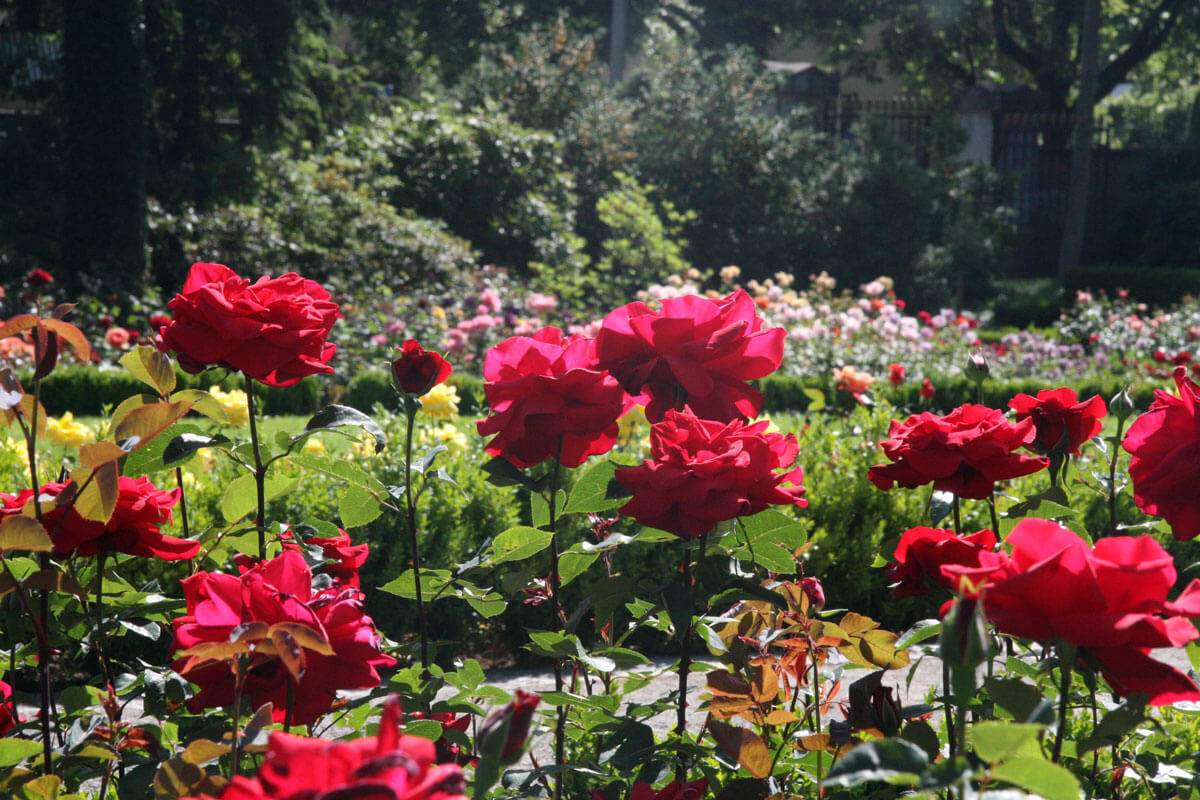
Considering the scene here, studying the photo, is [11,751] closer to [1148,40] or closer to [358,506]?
[358,506]

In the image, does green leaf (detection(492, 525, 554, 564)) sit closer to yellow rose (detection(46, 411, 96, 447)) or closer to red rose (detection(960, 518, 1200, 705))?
red rose (detection(960, 518, 1200, 705))

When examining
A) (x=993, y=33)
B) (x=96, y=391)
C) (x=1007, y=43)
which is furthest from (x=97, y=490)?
(x=993, y=33)

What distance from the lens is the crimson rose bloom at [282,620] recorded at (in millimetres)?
963

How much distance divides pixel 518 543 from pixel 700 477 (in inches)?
11.8

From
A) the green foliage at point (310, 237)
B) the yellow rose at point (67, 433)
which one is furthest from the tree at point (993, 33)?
the yellow rose at point (67, 433)

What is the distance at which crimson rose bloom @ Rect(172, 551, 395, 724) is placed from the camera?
3.16 ft

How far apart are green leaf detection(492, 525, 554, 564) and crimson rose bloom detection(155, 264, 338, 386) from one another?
29 centimetres

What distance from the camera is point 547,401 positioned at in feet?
4.04

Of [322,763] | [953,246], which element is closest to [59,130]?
[953,246]

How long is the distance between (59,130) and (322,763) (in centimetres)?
1137

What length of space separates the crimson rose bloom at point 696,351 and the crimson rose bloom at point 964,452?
0.18 meters

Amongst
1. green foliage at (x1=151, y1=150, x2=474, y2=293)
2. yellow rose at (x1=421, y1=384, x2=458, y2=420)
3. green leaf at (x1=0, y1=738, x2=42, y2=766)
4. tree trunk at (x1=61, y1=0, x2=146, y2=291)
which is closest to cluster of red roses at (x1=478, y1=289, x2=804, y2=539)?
green leaf at (x1=0, y1=738, x2=42, y2=766)

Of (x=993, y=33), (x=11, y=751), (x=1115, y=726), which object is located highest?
(x=993, y=33)

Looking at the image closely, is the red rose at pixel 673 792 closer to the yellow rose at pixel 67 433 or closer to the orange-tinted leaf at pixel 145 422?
the orange-tinted leaf at pixel 145 422
